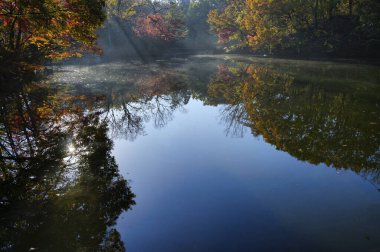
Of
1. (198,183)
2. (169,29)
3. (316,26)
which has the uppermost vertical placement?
(169,29)

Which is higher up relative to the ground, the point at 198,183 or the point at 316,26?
the point at 316,26

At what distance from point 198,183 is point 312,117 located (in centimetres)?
614

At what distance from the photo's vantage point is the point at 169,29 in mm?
45000

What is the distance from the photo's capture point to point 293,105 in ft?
40.4

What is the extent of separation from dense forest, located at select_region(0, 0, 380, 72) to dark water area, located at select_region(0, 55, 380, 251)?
3880mm

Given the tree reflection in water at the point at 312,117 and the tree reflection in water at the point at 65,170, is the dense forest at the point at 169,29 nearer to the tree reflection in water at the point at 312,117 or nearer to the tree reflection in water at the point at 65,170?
the tree reflection in water at the point at 65,170

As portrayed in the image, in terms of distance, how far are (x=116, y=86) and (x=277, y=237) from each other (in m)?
15.7

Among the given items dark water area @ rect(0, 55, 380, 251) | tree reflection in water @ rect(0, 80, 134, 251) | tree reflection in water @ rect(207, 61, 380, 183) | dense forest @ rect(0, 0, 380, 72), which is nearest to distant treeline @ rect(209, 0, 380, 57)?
dense forest @ rect(0, 0, 380, 72)

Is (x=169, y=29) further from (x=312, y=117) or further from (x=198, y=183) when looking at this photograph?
(x=198, y=183)

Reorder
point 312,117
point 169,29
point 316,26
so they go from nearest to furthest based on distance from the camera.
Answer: point 312,117 < point 316,26 < point 169,29

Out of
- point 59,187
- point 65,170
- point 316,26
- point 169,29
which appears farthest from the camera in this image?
point 169,29

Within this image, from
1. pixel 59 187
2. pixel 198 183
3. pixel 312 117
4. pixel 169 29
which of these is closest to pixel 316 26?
pixel 169 29

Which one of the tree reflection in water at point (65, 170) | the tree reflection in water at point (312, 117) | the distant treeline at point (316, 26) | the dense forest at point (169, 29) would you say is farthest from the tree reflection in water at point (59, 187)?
the distant treeline at point (316, 26)

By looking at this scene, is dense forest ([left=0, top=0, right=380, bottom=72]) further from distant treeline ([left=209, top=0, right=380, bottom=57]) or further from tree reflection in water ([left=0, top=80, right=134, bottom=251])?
tree reflection in water ([left=0, top=80, right=134, bottom=251])
